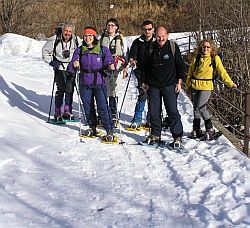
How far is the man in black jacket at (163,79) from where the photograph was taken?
663cm

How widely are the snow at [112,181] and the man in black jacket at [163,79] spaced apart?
1.23 feet

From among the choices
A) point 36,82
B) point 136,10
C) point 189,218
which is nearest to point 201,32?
point 36,82

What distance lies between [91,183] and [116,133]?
254 centimetres

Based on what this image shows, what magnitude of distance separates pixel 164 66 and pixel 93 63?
1.17 m

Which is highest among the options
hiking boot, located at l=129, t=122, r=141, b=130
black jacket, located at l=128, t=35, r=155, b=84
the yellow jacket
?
black jacket, located at l=128, t=35, r=155, b=84

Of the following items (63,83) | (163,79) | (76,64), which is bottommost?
(63,83)

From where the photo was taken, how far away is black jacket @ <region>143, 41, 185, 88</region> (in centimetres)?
664

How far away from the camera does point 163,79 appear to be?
674 cm

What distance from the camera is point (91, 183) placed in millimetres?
5441

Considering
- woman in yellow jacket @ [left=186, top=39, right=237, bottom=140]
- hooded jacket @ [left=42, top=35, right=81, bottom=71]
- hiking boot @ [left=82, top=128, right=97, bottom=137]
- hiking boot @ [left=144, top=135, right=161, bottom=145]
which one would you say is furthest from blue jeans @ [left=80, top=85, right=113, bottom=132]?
woman in yellow jacket @ [left=186, top=39, right=237, bottom=140]

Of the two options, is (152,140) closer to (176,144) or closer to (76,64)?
(176,144)

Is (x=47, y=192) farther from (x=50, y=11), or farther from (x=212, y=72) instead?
(x=50, y=11)

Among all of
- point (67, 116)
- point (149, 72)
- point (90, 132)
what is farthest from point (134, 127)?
point (149, 72)

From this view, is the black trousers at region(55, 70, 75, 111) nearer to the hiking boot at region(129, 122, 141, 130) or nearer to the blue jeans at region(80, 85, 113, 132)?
the blue jeans at region(80, 85, 113, 132)
